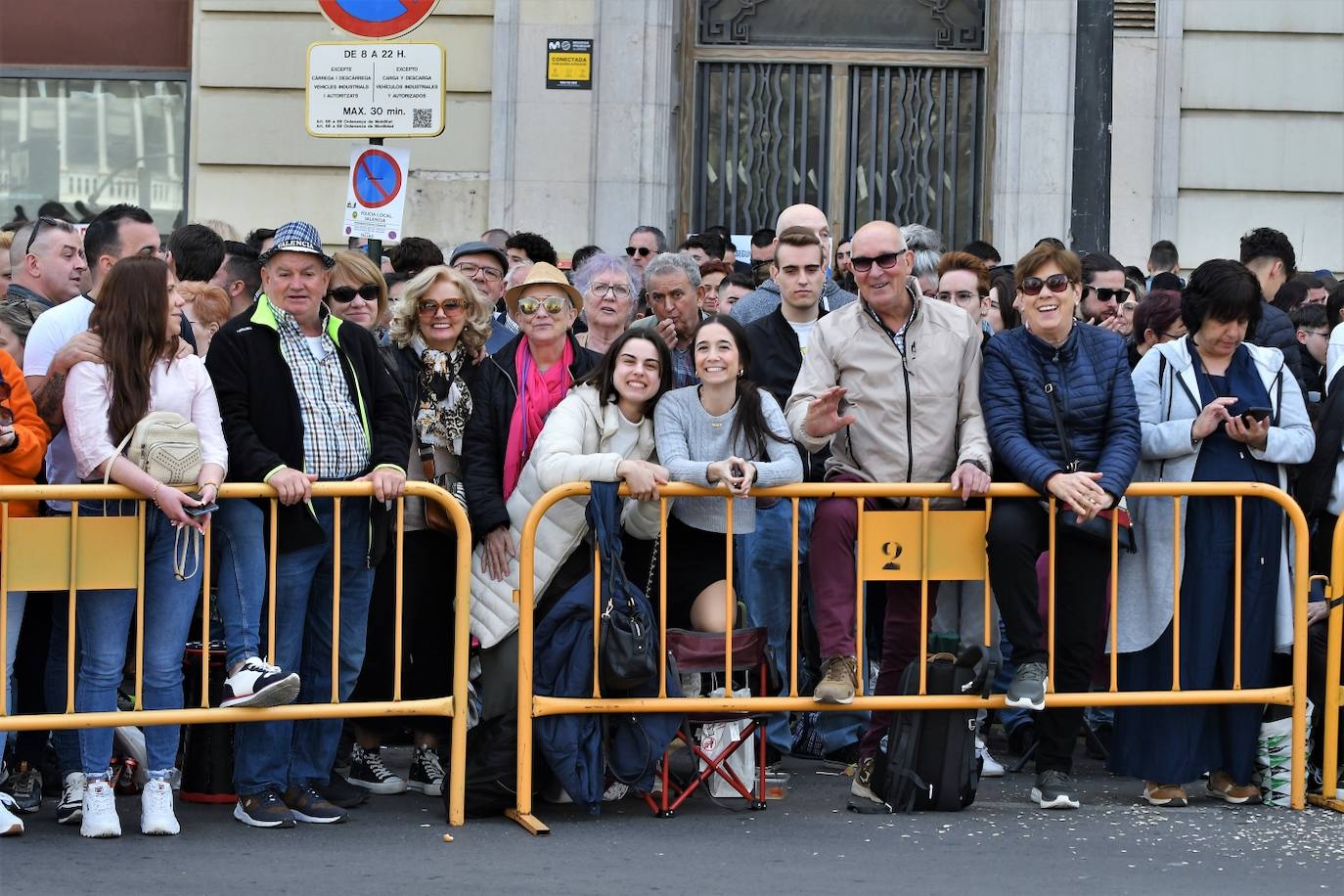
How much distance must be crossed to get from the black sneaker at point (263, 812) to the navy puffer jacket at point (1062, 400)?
3020mm

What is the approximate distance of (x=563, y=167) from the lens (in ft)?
45.7

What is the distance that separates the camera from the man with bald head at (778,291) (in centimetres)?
882

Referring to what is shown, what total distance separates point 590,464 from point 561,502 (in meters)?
0.26

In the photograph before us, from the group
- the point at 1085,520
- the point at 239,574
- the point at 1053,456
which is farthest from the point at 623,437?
the point at 1085,520

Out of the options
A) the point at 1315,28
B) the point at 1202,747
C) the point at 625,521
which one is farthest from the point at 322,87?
the point at 1315,28

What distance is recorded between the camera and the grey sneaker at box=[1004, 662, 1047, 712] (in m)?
7.58

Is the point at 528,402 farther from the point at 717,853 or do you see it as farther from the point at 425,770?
the point at 717,853

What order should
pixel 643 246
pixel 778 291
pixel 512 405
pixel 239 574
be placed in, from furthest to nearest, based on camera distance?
1. pixel 643 246
2. pixel 778 291
3. pixel 512 405
4. pixel 239 574

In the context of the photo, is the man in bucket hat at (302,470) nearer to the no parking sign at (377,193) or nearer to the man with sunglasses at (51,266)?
the man with sunglasses at (51,266)

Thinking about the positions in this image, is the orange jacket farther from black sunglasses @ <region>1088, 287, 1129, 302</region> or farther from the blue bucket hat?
black sunglasses @ <region>1088, 287, 1129, 302</region>

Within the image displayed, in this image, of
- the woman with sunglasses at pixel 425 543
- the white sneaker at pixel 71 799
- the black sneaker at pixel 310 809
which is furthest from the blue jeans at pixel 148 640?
the woman with sunglasses at pixel 425 543

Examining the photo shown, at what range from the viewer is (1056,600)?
781 centimetres

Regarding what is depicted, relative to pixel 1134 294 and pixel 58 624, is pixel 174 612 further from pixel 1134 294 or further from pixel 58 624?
pixel 1134 294

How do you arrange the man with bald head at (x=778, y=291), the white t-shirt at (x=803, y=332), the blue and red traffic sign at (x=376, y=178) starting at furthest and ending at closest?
the blue and red traffic sign at (x=376, y=178) → the man with bald head at (x=778, y=291) → the white t-shirt at (x=803, y=332)
